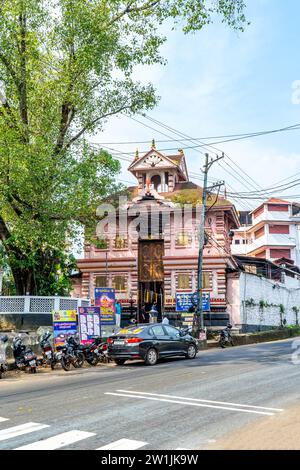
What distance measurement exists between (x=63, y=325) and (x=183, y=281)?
1771 centimetres

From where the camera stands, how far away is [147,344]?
15250 millimetres

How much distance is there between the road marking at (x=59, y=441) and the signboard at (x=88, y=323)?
37.1 feet

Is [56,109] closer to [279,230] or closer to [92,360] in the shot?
[92,360]

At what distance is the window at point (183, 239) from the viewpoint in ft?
111

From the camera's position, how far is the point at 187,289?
33375 millimetres

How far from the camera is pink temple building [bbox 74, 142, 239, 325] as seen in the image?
3325cm

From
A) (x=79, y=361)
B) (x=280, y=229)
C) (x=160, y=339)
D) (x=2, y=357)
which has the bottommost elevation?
(x=79, y=361)

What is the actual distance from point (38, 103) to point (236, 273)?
64.9ft

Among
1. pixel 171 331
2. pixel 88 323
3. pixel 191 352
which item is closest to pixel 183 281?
pixel 191 352

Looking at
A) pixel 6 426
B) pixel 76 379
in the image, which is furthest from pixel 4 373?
pixel 6 426

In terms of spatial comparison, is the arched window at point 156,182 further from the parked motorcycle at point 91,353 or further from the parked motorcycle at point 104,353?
the parked motorcycle at point 91,353

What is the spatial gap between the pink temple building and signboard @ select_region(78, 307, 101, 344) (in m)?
14.9

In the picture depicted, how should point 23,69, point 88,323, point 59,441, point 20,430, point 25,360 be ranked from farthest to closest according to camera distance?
point 23,69 → point 88,323 → point 25,360 → point 20,430 → point 59,441
